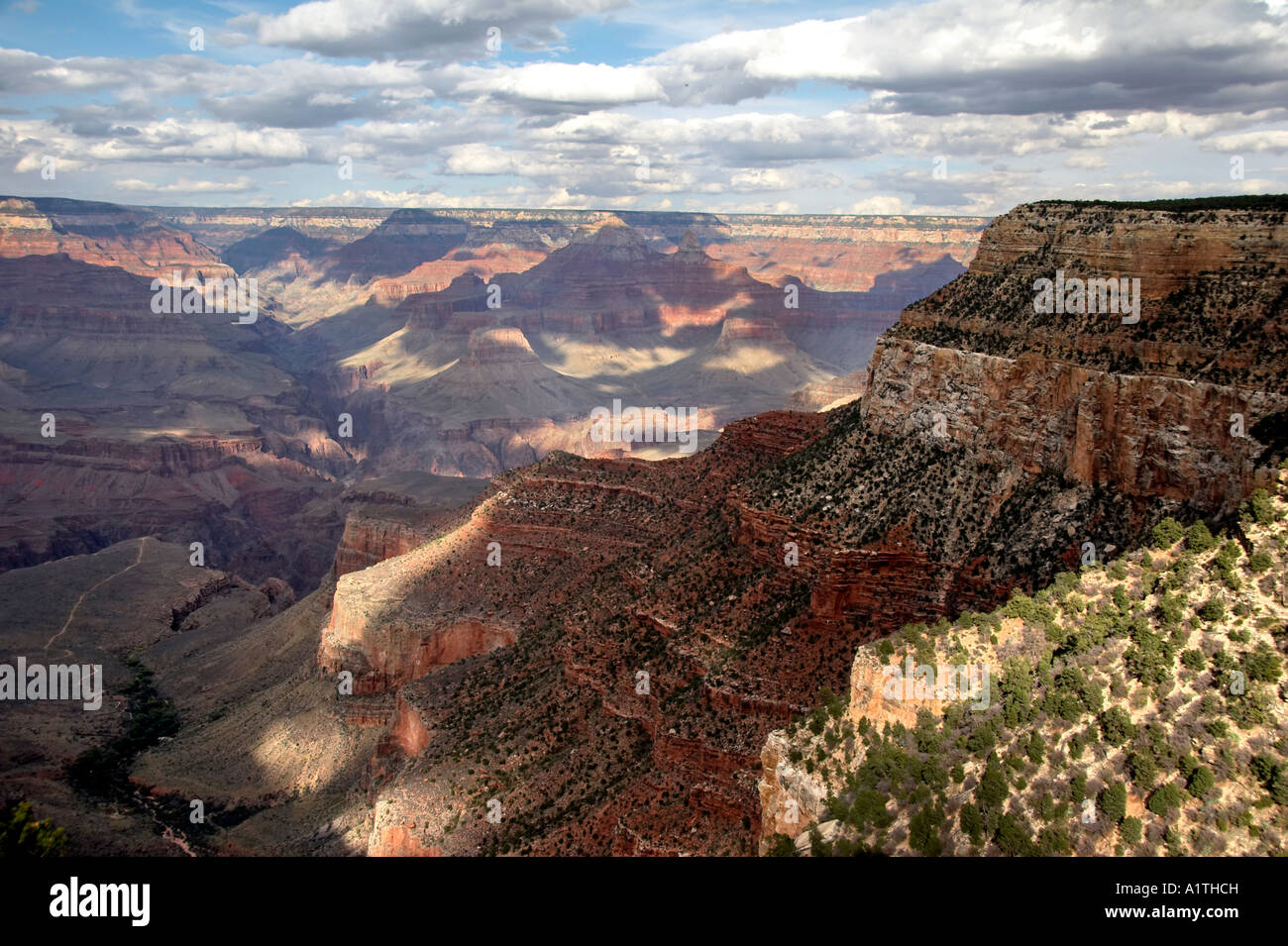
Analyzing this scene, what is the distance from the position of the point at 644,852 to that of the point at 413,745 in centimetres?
2114

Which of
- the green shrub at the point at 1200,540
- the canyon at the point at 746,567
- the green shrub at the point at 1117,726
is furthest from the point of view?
the canyon at the point at 746,567

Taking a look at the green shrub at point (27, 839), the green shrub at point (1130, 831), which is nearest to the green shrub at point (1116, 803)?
the green shrub at point (1130, 831)

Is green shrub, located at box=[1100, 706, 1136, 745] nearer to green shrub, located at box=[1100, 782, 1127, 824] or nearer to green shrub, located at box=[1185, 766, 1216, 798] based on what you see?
green shrub, located at box=[1100, 782, 1127, 824]

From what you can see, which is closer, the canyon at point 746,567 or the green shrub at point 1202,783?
the green shrub at point 1202,783

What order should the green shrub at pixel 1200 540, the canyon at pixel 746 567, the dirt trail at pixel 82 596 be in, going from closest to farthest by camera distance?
1. the green shrub at pixel 1200 540
2. the canyon at pixel 746 567
3. the dirt trail at pixel 82 596

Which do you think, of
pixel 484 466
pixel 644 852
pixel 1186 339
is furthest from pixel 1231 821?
pixel 484 466

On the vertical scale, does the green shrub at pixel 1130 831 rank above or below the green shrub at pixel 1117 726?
below

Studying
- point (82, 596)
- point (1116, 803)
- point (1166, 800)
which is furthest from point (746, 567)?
point (82, 596)

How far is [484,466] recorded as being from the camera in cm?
17625

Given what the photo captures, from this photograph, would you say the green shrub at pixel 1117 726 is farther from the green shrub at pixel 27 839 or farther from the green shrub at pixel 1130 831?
the green shrub at pixel 27 839

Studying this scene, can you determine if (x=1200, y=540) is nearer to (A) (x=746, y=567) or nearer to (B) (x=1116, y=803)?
(B) (x=1116, y=803)

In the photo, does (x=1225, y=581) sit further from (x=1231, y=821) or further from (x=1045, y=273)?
(x=1045, y=273)

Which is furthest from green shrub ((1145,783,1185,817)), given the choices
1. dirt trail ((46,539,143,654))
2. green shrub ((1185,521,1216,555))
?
dirt trail ((46,539,143,654))

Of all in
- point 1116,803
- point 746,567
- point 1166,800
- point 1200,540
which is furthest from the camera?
point 746,567
